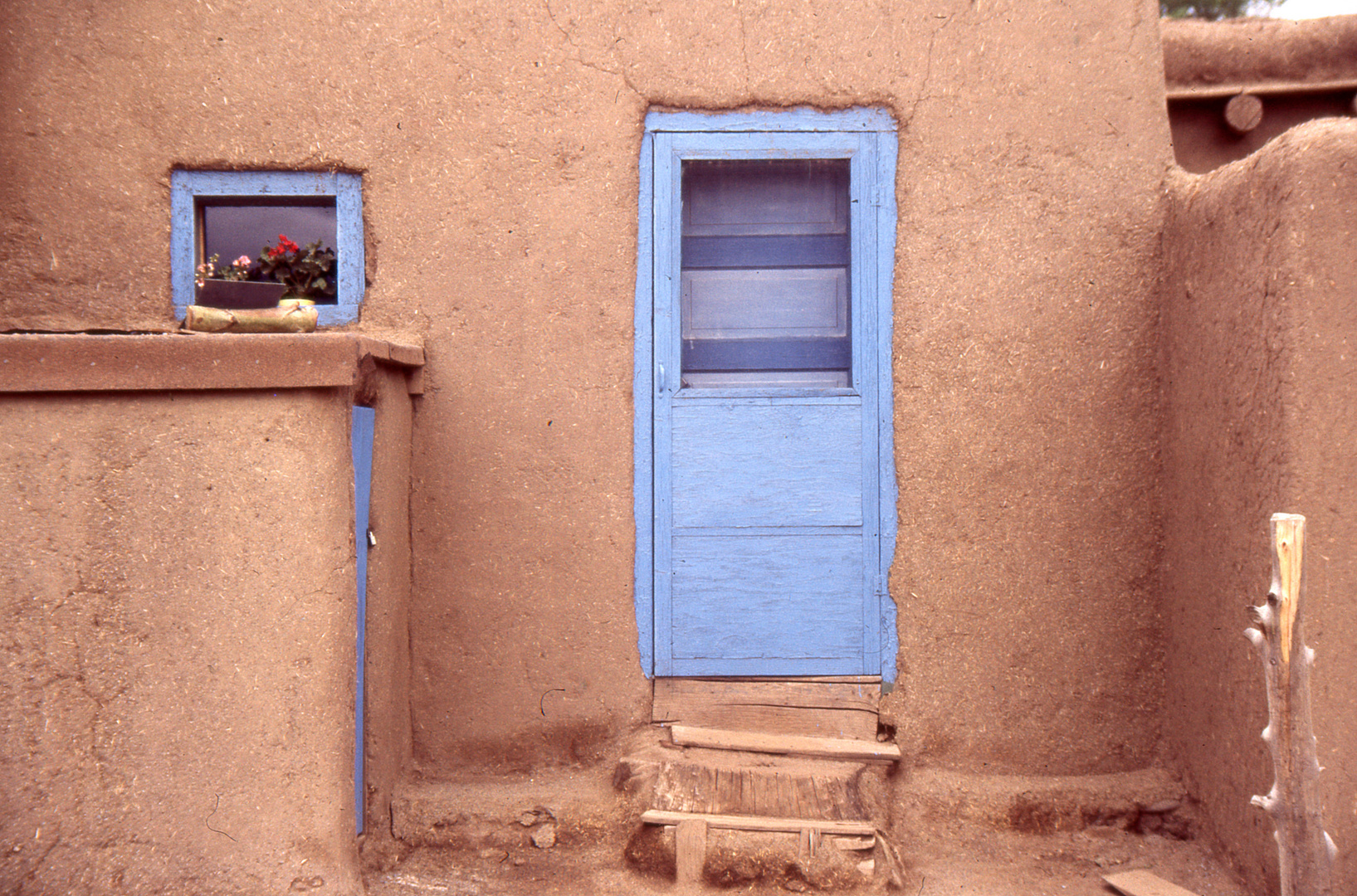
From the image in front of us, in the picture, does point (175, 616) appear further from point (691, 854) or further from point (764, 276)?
point (764, 276)

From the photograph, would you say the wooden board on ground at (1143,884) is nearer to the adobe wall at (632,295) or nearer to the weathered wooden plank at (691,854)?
the adobe wall at (632,295)

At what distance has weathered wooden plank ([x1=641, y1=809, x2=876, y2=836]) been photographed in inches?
107

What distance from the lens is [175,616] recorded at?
2275 millimetres

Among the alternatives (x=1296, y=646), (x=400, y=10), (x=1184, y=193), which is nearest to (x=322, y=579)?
(x=400, y=10)

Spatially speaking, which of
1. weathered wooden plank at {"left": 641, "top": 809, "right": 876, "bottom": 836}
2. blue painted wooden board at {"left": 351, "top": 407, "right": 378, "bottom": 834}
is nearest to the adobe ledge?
blue painted wooden board at {"left": 351, "top": 407, "right": 378, "bottom": 834}

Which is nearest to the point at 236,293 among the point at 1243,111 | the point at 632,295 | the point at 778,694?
the point at 632,295

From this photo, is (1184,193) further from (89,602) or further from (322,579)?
(89,602)

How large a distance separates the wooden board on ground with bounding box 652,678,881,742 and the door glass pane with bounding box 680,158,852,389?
108 centimetres

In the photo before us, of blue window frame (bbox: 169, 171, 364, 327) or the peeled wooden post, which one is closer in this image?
the peeled wooden post

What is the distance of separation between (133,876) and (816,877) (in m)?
1.87

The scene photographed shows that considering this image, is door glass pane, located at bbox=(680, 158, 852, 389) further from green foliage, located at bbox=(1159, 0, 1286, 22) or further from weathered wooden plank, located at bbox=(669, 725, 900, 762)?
green foliage, located at bbox=(1159, 0, 1286, 22)

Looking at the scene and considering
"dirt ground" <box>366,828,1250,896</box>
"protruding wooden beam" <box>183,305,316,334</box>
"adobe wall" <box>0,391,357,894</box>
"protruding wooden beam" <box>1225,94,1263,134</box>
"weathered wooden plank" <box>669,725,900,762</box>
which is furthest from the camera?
"protruding wooden beam" <box>1225,94,1263,134</box>

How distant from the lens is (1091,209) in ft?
10.1

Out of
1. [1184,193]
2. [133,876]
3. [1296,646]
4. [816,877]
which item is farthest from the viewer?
[1184,193]
